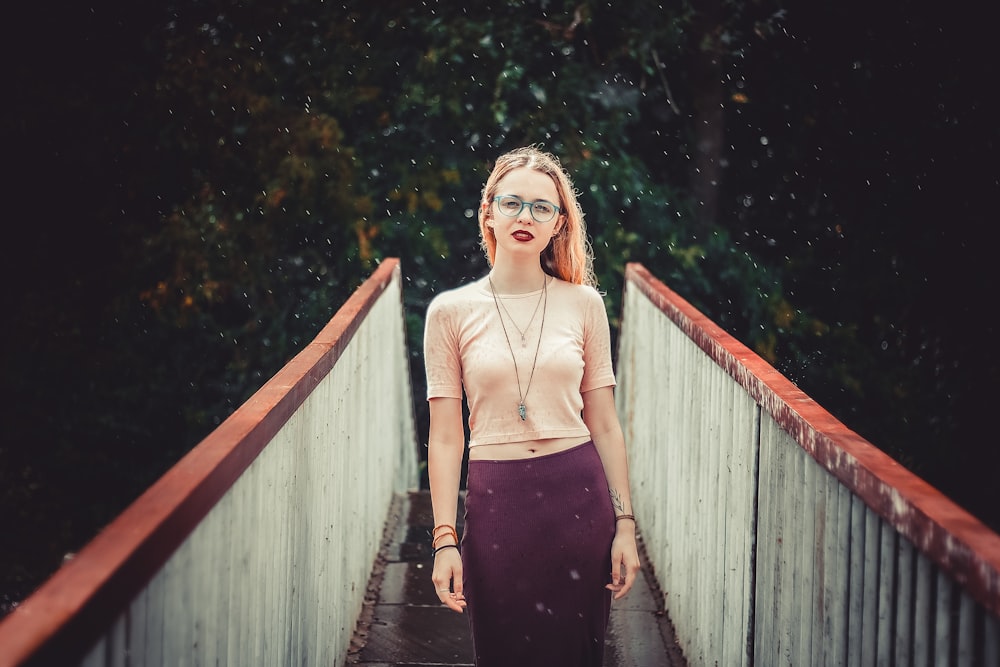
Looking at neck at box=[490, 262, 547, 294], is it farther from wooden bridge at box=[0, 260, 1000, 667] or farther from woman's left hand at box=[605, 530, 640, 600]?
woman's left hand at box=[605, 530, 640, 600]

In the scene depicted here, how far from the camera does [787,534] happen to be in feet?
8.07

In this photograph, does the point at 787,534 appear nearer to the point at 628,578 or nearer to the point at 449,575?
the point at 628,578

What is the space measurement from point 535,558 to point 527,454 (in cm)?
28

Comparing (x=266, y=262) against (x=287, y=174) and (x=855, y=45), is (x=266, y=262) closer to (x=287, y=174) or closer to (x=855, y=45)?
(x=287, y=174)

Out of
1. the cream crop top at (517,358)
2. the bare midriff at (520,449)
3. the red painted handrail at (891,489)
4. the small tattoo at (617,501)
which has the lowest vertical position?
the small tattoo at (617,501)

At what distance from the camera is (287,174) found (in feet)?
32.5

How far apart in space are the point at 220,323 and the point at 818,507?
33.1ft

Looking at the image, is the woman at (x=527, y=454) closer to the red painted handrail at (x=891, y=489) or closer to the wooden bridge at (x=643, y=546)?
the wooden bridge at (x=643, y=546)

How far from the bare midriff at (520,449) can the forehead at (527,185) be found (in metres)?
0.70

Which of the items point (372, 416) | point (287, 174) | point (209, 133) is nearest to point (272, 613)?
point (372, 416)

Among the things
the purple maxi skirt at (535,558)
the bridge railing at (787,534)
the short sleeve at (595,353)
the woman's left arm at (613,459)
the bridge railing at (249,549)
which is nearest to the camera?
the bridge railing at (249,549)

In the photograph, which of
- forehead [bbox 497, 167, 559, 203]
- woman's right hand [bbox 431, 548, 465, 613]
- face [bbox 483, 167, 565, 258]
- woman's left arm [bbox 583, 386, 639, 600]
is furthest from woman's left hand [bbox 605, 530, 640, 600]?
forehead [bbox 497, 167, 559, 203]

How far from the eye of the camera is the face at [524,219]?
9.23 feet

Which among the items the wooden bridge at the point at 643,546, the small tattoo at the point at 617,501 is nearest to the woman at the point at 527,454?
the small tattoo at the point at 617,501
